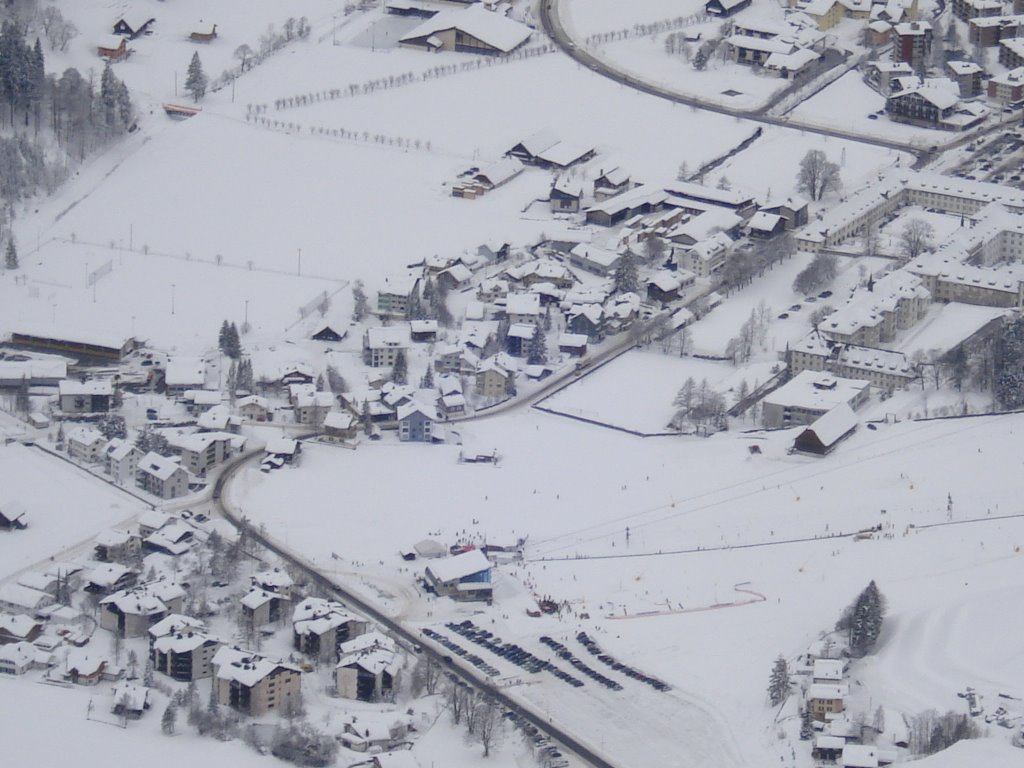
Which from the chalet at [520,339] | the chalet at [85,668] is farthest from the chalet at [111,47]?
the chalet at [85,668]

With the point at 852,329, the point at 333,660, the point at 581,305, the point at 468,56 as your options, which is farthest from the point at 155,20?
the point at 333,660

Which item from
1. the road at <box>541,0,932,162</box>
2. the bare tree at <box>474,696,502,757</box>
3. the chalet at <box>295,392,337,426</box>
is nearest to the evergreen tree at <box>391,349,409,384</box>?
the chalet at <box>295,392,337,426</box>

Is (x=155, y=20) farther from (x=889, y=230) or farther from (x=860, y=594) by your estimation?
(x=860, y=594)

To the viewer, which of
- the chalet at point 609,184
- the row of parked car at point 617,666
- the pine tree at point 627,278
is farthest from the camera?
the chalet at point 609,184

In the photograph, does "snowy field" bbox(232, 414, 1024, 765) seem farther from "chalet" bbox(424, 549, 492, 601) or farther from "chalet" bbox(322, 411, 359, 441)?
"chalet" bbox(322, 411, 359, 441)

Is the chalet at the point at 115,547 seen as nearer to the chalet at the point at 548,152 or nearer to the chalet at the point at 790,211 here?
the chalet at the point at 790,211

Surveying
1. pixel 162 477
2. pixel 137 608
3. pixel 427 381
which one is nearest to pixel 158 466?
pixel 162 477
